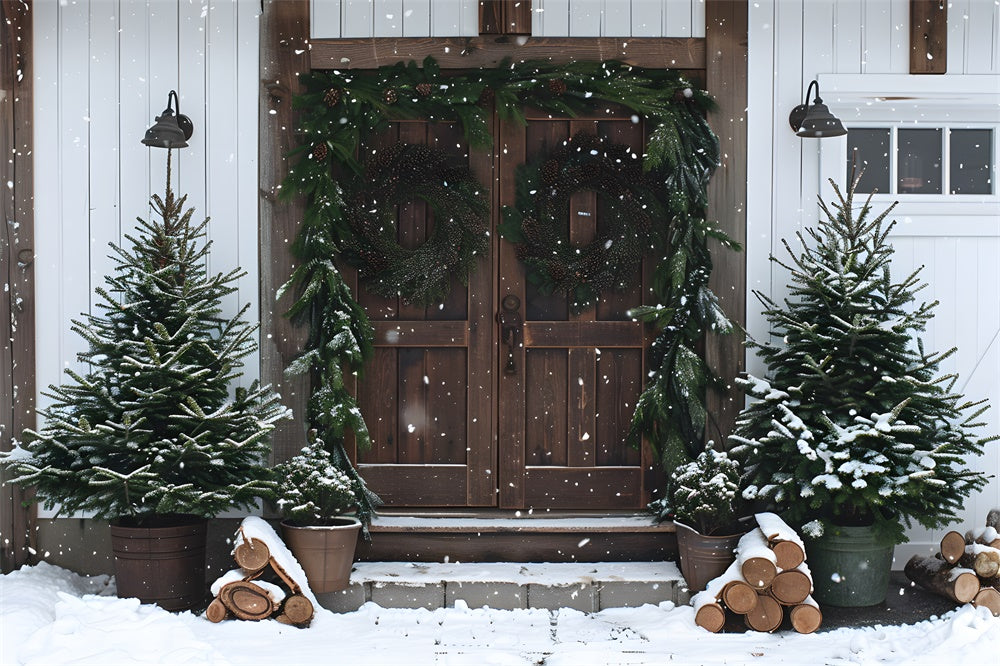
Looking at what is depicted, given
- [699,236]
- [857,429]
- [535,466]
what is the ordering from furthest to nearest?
1. [535,466]
2. [699,236]
3. [857,429]

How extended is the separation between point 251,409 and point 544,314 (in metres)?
1.75

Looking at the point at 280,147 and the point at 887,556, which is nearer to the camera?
the point at 887,556

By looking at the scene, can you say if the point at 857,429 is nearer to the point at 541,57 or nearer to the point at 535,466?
the point at 535,466

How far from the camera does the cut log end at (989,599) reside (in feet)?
14.4

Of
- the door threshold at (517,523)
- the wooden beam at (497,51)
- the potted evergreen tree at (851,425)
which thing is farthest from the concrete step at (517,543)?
the wooden beam at (497,51)

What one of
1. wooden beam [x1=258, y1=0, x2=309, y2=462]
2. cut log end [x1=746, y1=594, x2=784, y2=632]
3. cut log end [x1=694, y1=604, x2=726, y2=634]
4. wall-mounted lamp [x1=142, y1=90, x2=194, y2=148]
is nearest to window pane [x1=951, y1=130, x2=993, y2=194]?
cut log end [x1=746, y1=594, x2=784, y2=632]

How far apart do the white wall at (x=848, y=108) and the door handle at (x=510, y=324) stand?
1.34 m

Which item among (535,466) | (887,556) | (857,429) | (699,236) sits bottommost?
(887,556)

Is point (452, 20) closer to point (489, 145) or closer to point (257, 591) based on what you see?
point (489, 145)

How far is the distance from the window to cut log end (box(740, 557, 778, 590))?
7.72ft

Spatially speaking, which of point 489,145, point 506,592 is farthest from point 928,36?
point 506,592

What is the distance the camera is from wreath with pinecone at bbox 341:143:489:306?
509 cm

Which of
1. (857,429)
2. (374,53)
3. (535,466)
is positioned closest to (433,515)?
(535,466)

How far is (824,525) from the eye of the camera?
4453 mm
